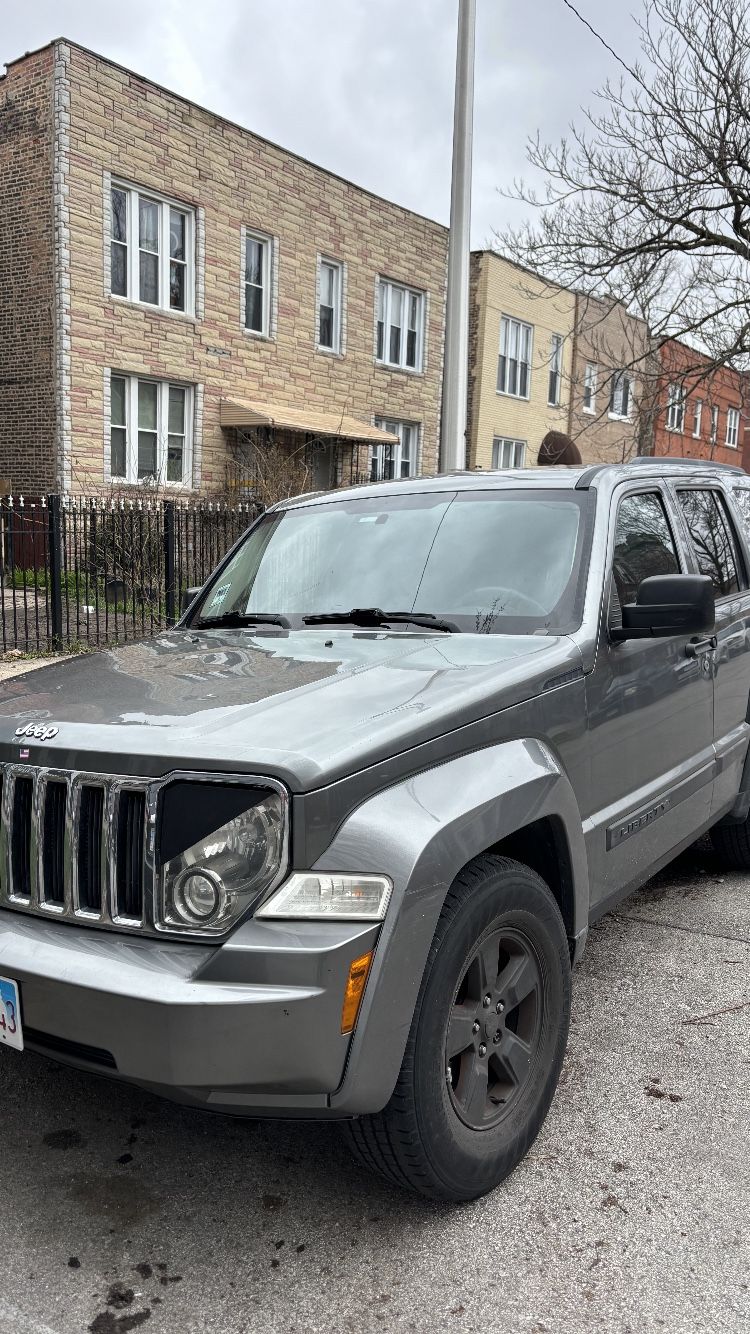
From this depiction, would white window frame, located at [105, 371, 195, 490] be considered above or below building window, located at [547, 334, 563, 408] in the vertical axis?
below

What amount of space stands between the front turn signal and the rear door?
8.44 feet

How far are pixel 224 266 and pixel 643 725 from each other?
1732cm

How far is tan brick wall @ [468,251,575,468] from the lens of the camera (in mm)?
25562

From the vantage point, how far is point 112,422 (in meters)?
17.4

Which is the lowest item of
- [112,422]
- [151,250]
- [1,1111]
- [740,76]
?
[1,1111]

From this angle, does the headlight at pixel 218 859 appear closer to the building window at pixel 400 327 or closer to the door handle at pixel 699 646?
the door handle at pixel 699 646

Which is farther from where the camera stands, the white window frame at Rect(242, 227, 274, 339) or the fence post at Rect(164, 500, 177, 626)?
the white window frame at Rect(242, 227, 274, 339)

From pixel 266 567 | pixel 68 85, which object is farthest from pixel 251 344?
pixel 266 567

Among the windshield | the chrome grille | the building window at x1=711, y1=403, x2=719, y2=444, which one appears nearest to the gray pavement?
the chrome grille

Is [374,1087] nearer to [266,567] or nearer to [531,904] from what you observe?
[531,904]

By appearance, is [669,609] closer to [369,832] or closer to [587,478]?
[587,478]

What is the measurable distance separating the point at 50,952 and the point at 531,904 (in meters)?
1.19

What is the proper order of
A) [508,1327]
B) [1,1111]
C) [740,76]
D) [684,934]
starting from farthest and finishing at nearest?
[740,76] → [684,934] → [1,1111] → [508,1327]

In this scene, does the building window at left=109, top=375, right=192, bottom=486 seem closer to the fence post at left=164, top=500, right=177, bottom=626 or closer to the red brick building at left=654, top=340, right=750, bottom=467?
the fence post at left=164, top=500, right=177, bottom=626
